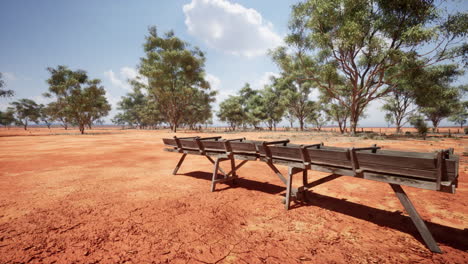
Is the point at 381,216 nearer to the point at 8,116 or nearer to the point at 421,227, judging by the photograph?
the point at 421,227

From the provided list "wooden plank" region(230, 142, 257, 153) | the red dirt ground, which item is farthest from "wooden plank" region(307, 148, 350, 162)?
"wooden plank" region(230, 142, 257, 153)

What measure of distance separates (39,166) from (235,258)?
10675mm

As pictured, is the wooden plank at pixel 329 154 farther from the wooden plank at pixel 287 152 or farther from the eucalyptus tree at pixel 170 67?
the eucalyptus tree at pixel 170 67

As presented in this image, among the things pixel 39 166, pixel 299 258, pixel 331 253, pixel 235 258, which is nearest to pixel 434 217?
pixel 331 253

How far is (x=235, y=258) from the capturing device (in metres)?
2.90

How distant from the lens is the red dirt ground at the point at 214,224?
2.97 meters

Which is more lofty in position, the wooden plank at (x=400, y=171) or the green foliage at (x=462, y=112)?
the green foliage at (x=462, y=112)

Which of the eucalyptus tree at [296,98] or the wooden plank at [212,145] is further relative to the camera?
the eucalyptus tree at [296,98]

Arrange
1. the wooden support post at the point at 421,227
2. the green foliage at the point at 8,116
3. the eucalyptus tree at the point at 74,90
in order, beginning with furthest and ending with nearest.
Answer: the green foliage at the point at 8,116
the eucalyptus tree at the point at 74,90
the wooden support post at the point at 421,227

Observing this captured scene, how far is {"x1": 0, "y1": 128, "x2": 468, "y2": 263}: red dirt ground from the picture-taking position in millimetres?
2967

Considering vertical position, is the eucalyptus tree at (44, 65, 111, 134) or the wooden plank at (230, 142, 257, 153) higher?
the eucalyptus tree at (44, 65, 111, 134)

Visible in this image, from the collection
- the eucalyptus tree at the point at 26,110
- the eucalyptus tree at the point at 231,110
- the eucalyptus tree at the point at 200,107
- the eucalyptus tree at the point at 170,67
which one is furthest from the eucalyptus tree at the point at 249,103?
the eucalyptus tree at the point at 26,110

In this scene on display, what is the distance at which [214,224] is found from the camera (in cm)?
Answer: 388

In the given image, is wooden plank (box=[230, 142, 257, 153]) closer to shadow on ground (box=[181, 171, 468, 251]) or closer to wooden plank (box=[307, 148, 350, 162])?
shadow on ground (box=[181, 171, 468, 251])
